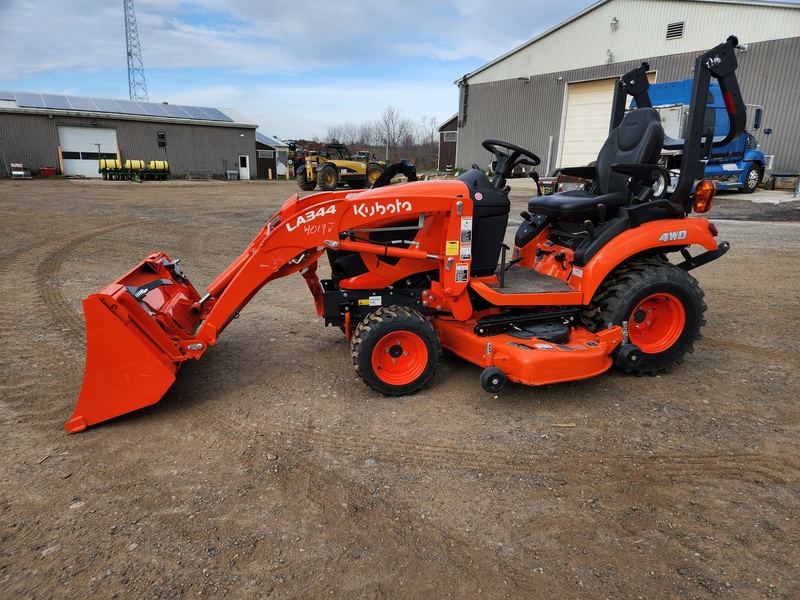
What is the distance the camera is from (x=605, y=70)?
21203 mm

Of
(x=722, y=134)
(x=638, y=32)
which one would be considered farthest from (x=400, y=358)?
(x=638, y=32)

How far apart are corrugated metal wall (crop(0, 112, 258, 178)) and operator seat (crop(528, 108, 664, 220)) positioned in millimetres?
33087

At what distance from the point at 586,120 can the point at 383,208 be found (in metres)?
21.4

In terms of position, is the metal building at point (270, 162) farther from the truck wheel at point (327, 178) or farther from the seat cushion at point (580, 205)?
the seat cushion at point (580, 205)

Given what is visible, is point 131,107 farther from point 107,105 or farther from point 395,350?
point 395,350

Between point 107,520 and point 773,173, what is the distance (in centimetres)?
2288

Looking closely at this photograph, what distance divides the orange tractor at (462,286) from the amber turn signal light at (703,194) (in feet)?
0.04

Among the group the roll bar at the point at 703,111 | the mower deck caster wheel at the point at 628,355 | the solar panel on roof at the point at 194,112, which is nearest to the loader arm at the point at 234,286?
the mower deck caster wheel at the point at 628,355

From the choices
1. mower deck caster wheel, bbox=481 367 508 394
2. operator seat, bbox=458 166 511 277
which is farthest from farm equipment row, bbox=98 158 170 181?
mower deck caster wheel, bbox=481 367 508 394

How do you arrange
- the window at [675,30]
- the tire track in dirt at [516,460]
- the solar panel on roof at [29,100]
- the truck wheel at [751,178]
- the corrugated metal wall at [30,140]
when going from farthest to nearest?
the solar panel on roof at [29,100] < the corrugated metal wall at [30,140] < the window at [675,30] < the truck wheel at [751,178] < the tire track in dirt at [516,460]

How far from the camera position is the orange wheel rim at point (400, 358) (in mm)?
3670

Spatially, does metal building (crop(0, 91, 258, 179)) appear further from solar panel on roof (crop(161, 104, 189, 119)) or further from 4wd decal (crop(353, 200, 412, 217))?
4wd decal (crop(353, 200, 412, 217))

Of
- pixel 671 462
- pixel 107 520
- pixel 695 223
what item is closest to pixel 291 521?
pixel 107 520

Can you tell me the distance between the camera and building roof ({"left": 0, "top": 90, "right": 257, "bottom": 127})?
29.5 m
